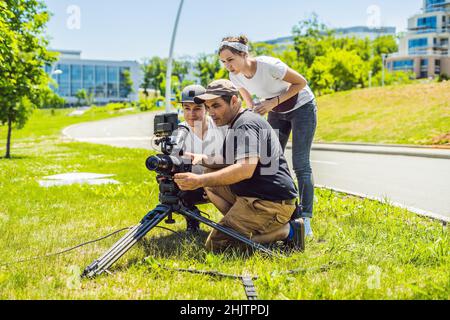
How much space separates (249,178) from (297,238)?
59 centimetres

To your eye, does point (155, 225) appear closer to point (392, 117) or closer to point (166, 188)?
point (166, 188)

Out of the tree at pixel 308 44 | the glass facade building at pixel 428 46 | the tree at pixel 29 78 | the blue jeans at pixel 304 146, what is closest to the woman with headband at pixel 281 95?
the blue jeans at pixel 304 146

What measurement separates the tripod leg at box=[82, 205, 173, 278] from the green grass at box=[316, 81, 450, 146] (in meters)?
14.5

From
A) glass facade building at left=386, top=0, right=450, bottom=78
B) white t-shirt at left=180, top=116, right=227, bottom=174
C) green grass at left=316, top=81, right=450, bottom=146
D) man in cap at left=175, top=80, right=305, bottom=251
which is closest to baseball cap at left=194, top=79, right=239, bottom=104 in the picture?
man in cap at left=175, top=80, right=305, bottom=251

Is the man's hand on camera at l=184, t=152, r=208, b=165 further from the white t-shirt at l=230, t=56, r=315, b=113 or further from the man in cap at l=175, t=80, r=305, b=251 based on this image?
the white t-shirt at l=230, t=56, r=315, b=113

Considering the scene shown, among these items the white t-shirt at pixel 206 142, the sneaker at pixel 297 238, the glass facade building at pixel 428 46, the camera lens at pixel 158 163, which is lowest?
the sneaker at pixel 297 238

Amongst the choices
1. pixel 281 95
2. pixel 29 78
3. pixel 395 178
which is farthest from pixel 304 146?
pixel 29 78

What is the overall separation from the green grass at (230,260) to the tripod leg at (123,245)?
0.22 feet

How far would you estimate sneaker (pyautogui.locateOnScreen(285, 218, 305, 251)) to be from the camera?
393cm

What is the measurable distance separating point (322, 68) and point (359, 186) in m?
43.0

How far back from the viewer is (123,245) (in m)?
3.57

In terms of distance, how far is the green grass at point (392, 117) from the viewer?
63.8ft

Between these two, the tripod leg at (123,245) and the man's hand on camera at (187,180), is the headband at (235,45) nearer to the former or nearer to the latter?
the man's hand on camera at (187,180)

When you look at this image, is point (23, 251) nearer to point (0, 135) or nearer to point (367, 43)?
point (0, 135)
